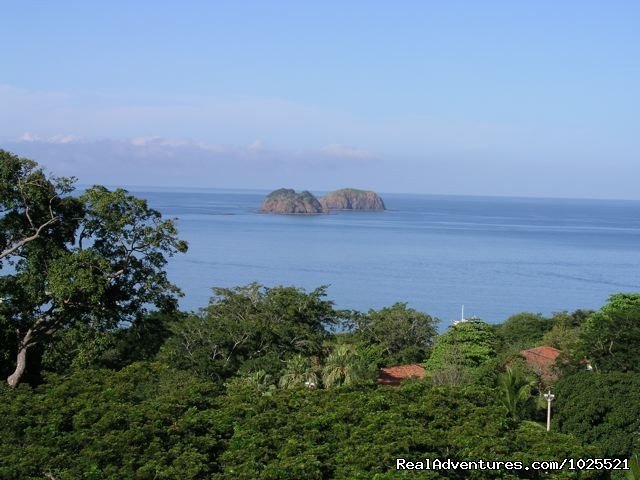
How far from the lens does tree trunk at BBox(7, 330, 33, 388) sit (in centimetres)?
1511

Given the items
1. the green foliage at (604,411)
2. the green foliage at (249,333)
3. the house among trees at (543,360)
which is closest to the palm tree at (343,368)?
the green foliage at (249,333)

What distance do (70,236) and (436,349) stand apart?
1436cm

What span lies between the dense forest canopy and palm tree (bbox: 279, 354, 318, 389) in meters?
0.06

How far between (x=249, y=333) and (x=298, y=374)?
98.2 inches

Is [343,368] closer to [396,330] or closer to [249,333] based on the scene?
[249,333]

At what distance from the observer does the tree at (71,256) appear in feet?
49.1

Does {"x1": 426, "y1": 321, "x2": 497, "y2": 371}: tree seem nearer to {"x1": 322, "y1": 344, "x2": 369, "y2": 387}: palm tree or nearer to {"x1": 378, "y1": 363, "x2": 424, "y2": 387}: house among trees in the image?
{"x1": 378, "y1": 363, "x2": 424, "y2": 387}: house among trees

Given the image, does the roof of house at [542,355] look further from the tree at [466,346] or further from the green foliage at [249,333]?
the green foliage at [249,333]

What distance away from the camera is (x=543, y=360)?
89.1ft

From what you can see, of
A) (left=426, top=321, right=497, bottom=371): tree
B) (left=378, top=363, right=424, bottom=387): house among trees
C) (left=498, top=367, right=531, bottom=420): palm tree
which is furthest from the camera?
(left=378, top=363, right=424, bottom=387): house among trees

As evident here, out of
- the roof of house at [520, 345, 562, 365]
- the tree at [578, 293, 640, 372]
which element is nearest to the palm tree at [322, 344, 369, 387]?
the tree at [578, 293, 640, 372]

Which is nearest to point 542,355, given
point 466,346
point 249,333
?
point 466,346

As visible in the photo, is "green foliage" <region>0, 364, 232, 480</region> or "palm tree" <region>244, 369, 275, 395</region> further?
"palm tree" <region>244, 369, 275, 395</region>

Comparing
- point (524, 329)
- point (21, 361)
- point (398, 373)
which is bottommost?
point (398, 373)
